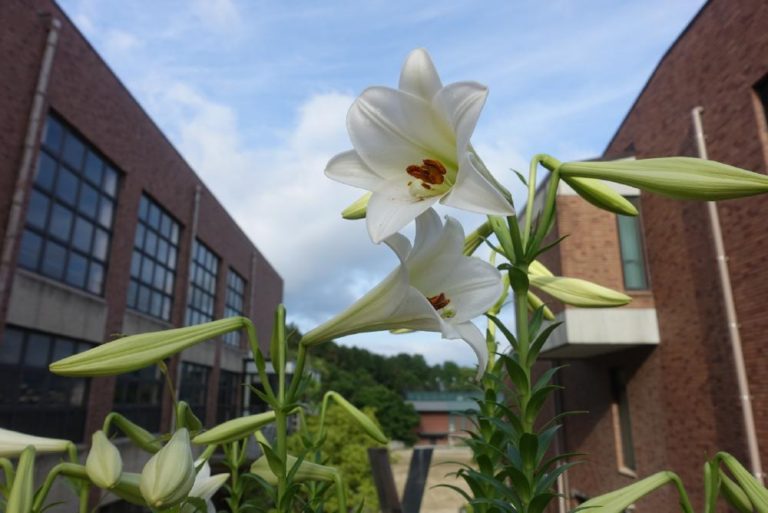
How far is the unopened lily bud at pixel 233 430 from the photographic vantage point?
83 cm

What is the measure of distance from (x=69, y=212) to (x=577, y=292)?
12.3 meters

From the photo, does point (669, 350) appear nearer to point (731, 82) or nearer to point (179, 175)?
point (731, 82)

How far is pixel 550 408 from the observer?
1318cm

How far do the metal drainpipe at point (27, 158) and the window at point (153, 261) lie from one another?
487 centimetres

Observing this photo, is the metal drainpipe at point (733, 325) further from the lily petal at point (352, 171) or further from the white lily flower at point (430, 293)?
the lily petal at point (352, 171)

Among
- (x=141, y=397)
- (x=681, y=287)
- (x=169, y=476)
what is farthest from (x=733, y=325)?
(x=141, y=397)

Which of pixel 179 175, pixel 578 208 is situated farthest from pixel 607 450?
pixel 179 175

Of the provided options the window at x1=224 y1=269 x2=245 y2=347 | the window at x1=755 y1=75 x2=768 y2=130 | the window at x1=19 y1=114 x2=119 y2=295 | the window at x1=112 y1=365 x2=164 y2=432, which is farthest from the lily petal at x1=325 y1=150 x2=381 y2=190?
the window at x1=224 y1=269 x2=245 y2=347

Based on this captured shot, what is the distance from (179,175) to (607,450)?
13.2 meters

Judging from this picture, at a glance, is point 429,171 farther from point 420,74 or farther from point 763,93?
point 763,93

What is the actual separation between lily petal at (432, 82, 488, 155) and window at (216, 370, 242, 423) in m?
21.6

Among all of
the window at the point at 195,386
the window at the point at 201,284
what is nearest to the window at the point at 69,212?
the window at the point at 201,284

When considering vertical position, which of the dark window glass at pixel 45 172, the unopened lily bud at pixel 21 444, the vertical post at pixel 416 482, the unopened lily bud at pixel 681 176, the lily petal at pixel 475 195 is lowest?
the vertical post at pixel 416 482

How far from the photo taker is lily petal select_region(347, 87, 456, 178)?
88cm
